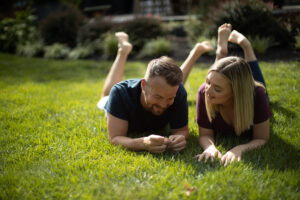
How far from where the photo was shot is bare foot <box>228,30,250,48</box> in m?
3.26

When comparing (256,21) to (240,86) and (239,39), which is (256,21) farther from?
(240,86)

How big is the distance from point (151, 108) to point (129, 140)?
424 mm

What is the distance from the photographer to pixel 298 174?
2080 mm

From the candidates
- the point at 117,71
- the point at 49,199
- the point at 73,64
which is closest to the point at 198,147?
the point at 49,199

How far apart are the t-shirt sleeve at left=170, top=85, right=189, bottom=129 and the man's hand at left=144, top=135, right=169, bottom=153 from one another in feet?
1.27

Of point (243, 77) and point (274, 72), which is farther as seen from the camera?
point (274, 72)

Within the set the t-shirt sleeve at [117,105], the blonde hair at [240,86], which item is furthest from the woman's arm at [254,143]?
the t-shirt sleeve at [117,105]

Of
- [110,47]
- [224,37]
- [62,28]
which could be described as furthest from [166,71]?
[62,28]

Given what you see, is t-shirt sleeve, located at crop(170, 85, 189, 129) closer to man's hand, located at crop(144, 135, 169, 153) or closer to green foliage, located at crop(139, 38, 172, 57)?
man's hand, located at crop(144, 135, 169, 153)

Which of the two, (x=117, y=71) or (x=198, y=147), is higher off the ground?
(x=117, y=71)

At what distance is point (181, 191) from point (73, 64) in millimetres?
6938

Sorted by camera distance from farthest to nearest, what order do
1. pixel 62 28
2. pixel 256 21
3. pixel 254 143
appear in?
pixel 62 28, pixel 256 21, pixel 254 143

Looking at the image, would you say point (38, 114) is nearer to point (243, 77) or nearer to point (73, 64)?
point (243, 77)

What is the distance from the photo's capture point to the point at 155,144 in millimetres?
2393
